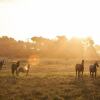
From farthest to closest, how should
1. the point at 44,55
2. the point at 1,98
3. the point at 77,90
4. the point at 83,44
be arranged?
the point at 83,44 < the point at 44,55 < the point at 77,90 < the point at 1,98

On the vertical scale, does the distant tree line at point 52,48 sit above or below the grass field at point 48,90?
above

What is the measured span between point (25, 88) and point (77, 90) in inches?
218

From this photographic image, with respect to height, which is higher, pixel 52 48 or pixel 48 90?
pixel 52 48

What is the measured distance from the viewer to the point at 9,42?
547 feet

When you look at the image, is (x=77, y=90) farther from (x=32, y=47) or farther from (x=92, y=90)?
(x=32, y=47)

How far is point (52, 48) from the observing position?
5994 inches

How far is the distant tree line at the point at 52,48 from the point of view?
141m

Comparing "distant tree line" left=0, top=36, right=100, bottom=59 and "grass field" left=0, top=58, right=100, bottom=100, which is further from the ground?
"distant tree line" left=0, top=36, right=100, bottom=59

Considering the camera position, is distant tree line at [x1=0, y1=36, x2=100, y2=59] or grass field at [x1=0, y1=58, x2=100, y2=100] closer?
grass field at [x1=0, y1=58, x2=100, y2=100]

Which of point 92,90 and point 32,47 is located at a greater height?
point 32,47

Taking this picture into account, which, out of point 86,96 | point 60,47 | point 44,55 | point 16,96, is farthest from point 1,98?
point 60,47

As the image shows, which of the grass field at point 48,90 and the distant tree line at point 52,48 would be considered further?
the distant tree line at point 52,48

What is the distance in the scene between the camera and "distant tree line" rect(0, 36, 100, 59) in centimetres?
14075

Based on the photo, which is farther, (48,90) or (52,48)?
(52,48)
